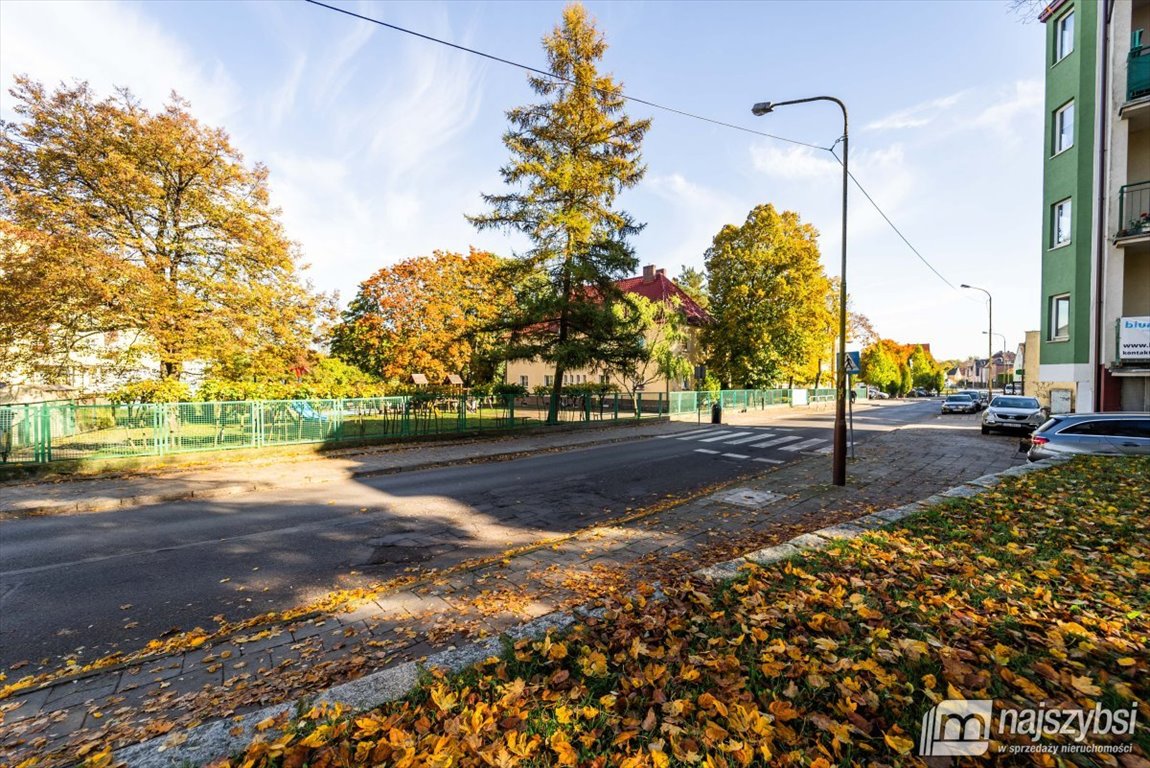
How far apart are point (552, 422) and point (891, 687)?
17.6m

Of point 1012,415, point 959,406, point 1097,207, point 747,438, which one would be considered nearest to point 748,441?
point 747,438

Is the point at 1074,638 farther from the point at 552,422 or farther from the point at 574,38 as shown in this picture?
the point at 574,38

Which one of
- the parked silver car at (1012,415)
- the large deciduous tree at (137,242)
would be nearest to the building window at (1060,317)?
the parked silver car at (1012,415)

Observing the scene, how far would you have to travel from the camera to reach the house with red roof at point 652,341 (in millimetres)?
35812

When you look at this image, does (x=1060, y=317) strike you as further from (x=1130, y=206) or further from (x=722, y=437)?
(x=722, y=437)

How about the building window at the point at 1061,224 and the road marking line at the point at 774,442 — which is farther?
the building window at the point at 1061,224

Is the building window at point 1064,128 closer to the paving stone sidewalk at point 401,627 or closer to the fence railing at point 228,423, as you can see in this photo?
the paving stone sidewalk at point 401,627

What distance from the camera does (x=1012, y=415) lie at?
19.3 metres

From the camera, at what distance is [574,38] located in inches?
731

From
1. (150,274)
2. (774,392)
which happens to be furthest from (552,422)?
(774,392)

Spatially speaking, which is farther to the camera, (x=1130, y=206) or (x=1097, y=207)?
(x=1097, y=207)

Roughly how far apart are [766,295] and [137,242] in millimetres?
34549

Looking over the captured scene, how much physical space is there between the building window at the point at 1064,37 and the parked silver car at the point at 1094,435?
47.4 feet

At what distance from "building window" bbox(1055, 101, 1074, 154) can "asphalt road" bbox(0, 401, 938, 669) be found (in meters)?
16.7
